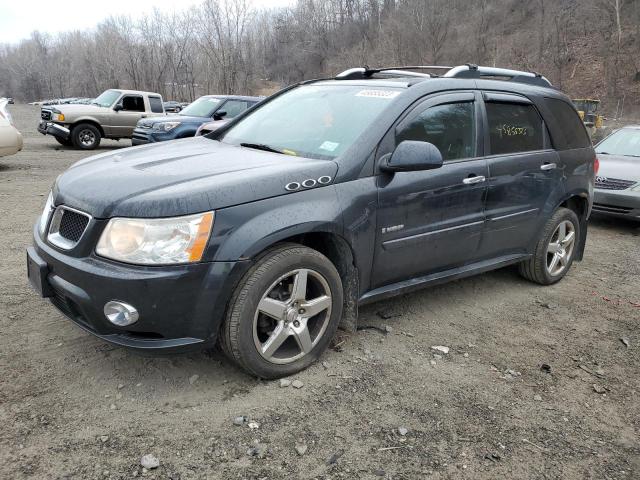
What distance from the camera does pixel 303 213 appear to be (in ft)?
9.53

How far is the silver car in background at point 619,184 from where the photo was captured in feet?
23.7

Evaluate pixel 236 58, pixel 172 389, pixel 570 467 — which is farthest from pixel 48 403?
pixel 236 58

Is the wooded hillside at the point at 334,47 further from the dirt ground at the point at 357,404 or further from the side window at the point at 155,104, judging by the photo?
the dirt ground at the point at 357,404

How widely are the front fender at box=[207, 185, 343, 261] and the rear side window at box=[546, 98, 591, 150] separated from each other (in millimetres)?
2657

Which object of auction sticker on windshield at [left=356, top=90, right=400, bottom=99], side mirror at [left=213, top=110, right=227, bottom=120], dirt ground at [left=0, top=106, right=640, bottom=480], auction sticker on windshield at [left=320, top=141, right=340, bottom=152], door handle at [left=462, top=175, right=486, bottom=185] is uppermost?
auction sticker on windshield at [left=356, top=90, right=400, bottom=99]

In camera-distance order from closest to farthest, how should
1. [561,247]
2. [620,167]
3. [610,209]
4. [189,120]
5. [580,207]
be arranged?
[561,247] < [580,207] < [610,209] < [620,167] < [189,120]

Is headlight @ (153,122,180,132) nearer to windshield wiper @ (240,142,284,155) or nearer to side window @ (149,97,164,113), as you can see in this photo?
side window @ (149,97,164,113)

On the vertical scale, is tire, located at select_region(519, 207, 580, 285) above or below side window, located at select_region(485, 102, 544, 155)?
below

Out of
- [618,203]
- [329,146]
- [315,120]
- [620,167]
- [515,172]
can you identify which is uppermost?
[315,120]

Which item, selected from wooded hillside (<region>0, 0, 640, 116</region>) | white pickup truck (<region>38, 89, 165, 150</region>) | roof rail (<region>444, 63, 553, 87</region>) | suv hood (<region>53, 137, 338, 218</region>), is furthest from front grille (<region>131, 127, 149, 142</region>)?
wooded hillside (<region>0, 0, 640, 116</region>)

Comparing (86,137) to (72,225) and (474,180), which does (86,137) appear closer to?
(72,225)

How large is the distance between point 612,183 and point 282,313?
6.41 metres

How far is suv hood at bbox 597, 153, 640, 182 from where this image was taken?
24.3ft

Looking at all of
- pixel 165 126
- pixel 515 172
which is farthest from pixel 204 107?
pixel 515 172
